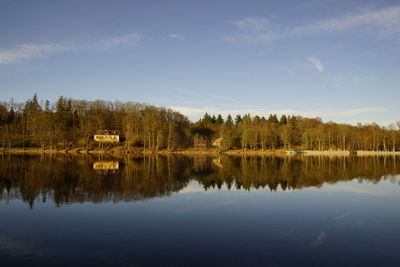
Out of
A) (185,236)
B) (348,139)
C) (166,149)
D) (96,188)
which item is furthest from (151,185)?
(348,139)

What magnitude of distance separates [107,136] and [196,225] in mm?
96223

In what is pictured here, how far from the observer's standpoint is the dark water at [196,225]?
33.4ft

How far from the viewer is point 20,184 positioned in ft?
84.1

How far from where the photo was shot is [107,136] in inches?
4126

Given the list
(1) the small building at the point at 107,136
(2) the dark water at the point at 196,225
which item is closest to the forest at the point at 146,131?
(1) the small building at the point at 107,136

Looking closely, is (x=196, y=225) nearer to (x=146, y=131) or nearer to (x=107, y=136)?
(x=146, y=131)

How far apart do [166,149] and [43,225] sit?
84.0 metres

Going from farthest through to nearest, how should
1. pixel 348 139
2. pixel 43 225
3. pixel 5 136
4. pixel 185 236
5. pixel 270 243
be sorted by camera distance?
pixel 348 139 < pixel 5 136 < pixel 43 225 < pixel 185 236 < pixel 270 243

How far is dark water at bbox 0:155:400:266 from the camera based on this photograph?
1017 cm

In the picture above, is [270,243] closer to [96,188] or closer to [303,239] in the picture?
[303,239]

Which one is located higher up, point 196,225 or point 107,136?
point 107,136

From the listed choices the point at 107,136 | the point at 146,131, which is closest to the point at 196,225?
the point at 146,131

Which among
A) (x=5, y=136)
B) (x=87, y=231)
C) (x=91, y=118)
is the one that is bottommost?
(x=87, y=231)

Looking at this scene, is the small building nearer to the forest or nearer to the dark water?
the forest
